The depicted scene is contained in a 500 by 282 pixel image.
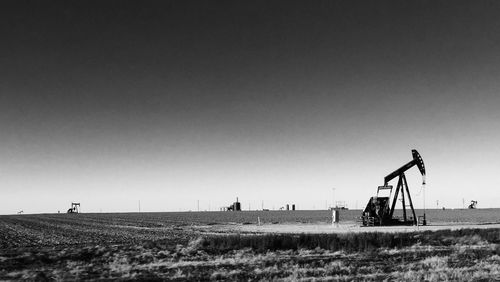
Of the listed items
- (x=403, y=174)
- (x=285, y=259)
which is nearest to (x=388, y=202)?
(x=403, y=174)

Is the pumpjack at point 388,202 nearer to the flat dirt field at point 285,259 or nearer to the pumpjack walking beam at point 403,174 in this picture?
the pumpjack walking beam at point 403,174

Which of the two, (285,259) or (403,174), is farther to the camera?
(403,174)

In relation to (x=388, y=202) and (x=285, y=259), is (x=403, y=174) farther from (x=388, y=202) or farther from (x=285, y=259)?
(x=285, y=259)

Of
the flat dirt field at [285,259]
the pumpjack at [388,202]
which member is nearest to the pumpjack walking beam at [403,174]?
the pumpjack at [388,202]

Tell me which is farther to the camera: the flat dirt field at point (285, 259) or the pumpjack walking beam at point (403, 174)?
the pumpjack walking beam at point (403, 174)

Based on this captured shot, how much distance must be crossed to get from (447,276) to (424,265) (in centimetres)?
324

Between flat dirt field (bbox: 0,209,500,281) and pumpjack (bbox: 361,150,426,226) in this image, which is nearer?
flat dirt field (bbox: 0,209,500,281)

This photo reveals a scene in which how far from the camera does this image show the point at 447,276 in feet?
55.4

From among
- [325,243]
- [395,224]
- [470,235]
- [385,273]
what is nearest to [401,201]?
[395,224]

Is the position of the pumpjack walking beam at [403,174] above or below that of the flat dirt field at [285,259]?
above

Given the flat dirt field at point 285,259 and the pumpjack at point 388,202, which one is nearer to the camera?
the flat dirt field at point 285,259

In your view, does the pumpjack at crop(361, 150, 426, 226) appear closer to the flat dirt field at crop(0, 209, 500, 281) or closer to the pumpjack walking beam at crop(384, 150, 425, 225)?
the pumpjack walking beam at crop(384, 150, 425, 225)

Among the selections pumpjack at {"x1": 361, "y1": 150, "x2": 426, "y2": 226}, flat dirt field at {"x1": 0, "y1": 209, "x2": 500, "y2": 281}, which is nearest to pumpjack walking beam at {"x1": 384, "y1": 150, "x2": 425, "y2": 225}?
pumpjack at {"x1": 361, "y1": 150, "x2": 426, "y2": 226}

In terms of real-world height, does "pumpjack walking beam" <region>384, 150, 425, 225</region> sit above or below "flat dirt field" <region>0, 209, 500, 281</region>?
above
